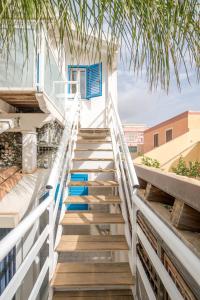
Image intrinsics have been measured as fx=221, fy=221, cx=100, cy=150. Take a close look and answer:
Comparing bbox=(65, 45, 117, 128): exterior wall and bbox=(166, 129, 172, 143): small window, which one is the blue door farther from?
bbox=(166, 129, 172, 143): small window

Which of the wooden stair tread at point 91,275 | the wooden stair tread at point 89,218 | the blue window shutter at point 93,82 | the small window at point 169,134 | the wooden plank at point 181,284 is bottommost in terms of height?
the wooden stair tread at point 91,275

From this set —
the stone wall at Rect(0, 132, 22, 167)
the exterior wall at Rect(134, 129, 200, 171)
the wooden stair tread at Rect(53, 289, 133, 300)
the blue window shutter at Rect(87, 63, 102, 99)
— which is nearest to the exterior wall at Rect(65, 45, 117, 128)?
the blue window shutter at Rect(87, 63, 102, 99)

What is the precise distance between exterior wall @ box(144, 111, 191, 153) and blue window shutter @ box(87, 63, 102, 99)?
21.6 feet

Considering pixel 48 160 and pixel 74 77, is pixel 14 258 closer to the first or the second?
pixel 48 160

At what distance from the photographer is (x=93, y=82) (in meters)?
7.73

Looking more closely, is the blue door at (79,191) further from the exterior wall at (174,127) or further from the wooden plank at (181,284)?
the exterior wall at (174,127)

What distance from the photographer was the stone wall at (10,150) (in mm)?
5906

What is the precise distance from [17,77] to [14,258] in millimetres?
2974

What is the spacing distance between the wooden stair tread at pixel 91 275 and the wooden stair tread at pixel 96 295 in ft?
0.39

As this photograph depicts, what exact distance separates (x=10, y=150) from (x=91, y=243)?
173 inches

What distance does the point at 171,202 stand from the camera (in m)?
2.20

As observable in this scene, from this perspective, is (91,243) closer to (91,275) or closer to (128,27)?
(91,275)

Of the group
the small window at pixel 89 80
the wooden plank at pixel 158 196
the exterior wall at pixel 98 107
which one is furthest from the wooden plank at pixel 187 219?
the small window at pixel 89 80

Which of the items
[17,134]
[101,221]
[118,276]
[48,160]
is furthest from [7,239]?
[17,134]
